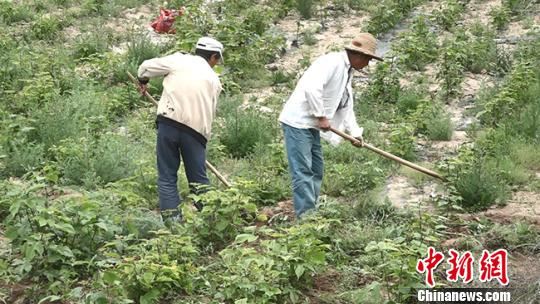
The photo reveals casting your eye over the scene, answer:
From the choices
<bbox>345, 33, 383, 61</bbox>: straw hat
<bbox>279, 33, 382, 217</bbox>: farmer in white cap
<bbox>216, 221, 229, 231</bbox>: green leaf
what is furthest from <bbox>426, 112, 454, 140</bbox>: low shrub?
<bbox>216, 221, 229, 231</bbox>: green leaf

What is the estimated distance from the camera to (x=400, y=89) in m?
8.80

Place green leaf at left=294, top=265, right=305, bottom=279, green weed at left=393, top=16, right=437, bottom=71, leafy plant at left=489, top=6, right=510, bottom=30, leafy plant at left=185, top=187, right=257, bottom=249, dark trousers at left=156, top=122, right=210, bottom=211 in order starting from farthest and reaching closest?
leafy plant at left=489, top=6, right=510, bottom=30
green weed at left=393, top=16, right=437, bottom=71
dark trousers at left=156, top=122, right=210, bottom=211
leafy plant at left=185, top=187, right=257, bottom=249
green leaf at left=294, top=265, right=305, bottom=279

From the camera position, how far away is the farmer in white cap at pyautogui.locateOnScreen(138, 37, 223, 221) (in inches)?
226

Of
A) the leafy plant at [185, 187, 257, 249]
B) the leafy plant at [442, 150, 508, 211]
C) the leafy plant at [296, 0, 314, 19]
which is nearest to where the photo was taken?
the leafy plant at [185, 187, 257, 249]

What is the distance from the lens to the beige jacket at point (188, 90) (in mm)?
5738

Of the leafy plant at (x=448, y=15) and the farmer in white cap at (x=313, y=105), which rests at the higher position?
the farmer in white cap at (x=313, y=105)

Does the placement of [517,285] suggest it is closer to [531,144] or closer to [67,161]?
[531,144]

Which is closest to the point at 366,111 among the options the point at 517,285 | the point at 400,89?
the point at 400,89

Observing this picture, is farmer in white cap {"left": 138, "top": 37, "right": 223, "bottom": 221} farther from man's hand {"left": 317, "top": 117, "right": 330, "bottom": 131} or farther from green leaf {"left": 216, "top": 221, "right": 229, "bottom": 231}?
man's hand {"left": 317, "top": 117, "right": 330, "bottom": 131}

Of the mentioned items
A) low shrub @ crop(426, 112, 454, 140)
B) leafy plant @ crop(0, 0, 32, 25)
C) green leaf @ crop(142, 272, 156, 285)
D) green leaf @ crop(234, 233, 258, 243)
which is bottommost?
low shrub @ crop(426, 112, 454, 140)

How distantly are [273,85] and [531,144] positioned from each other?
3.48m

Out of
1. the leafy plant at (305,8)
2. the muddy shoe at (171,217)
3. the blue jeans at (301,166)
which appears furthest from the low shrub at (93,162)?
the leafy plant at (305,8)

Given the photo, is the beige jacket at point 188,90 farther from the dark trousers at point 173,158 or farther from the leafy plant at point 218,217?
the leafy plant at point 218,217

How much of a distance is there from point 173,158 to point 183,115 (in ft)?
1.23
